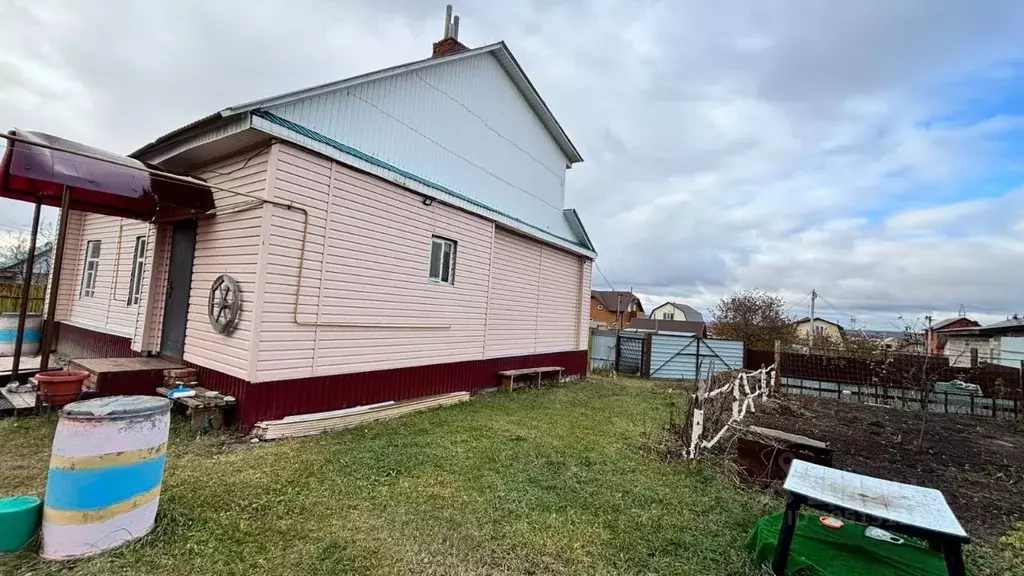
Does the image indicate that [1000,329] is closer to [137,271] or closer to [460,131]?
[460,131]

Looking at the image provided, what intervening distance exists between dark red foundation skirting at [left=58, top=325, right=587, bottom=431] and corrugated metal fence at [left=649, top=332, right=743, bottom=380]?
7.46 meters

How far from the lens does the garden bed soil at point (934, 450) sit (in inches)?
167

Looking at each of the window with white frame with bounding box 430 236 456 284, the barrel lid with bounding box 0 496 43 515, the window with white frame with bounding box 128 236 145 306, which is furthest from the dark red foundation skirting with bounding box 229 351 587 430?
the window with white frame with bounding box 128 236 145 306

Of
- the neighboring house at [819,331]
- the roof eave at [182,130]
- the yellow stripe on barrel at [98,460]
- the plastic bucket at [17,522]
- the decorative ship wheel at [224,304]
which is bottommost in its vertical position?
the plastic bucket at [17,522]

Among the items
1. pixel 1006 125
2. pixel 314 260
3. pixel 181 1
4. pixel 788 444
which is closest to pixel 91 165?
pixel 314 260

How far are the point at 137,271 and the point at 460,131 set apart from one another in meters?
6.39

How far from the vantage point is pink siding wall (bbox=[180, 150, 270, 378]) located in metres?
5.04

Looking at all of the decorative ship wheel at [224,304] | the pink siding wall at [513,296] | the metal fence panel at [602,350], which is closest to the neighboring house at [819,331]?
the metal fence panel at [602,350]

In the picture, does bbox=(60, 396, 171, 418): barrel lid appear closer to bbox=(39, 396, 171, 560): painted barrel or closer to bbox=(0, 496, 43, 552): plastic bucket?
bbox=(39, 396, 171, 560): painted barrel

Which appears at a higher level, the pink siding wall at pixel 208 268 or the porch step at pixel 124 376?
the pink siding wall at pixel 208 268

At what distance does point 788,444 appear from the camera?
4.78m

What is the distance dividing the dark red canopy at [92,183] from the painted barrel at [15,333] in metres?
5.05

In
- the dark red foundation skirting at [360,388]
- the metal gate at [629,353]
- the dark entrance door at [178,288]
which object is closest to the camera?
the dark red foundation skirting at [360,388]

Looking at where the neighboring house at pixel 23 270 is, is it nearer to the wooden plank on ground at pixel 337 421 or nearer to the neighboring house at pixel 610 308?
the wooden plank on ground at pixel 337 421
